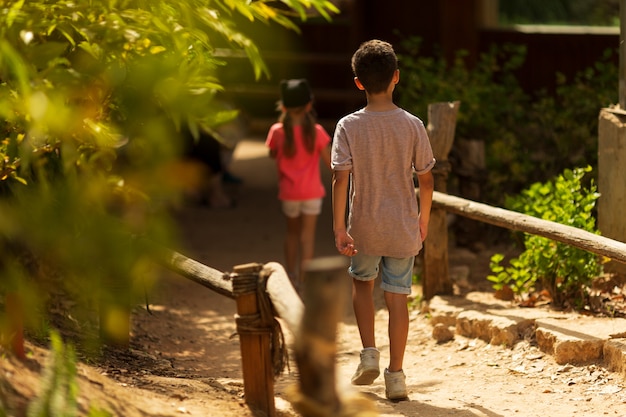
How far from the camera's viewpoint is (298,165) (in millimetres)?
6633

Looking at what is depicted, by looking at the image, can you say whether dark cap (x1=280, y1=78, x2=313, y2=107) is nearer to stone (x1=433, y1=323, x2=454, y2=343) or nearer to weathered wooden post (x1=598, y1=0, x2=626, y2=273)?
stone (x1=433, y1=323, x2=454, y2=343)

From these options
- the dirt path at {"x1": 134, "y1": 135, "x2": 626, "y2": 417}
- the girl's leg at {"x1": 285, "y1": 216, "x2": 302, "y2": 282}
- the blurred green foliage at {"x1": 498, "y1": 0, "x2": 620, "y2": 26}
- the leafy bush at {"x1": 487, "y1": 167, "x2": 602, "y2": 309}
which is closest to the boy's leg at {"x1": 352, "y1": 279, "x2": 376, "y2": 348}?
the dirt path at {"x1": 134, "y1": 135, "x2": 626, "y2": 417}

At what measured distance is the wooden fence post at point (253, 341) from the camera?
149 inches

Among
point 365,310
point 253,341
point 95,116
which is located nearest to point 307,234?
point 365,310

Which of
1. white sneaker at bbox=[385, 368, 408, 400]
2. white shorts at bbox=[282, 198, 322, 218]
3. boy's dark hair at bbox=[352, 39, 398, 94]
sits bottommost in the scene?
white sneaker at bbox=[385, 368, 408, 400]

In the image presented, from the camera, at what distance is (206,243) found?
855 cm

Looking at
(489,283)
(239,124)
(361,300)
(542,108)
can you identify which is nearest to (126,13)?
(361,300)

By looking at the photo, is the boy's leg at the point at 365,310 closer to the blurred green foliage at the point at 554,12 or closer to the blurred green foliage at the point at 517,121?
the blurred green foliage at the point at 517,121

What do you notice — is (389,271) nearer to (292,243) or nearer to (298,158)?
(298,158)

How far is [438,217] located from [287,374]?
1.54 metres

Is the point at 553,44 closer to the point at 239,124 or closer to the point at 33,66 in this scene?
the point at 239,124

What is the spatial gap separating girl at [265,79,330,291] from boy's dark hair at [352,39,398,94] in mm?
2086

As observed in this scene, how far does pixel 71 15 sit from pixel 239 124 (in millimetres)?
7624

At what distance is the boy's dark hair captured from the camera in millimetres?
4293
